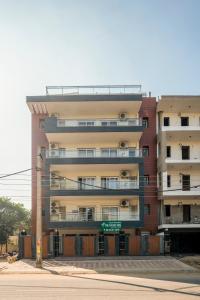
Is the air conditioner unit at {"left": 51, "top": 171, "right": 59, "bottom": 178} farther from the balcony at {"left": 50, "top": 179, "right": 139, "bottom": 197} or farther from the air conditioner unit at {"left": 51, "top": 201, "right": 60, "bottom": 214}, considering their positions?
the air conditioner unit at {"left": 51, "top": 201, "right": 60, "bottom": 214}

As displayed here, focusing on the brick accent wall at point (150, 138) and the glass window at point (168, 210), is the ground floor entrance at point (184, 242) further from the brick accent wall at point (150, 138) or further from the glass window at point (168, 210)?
the brick accent wall at point (150, 138)

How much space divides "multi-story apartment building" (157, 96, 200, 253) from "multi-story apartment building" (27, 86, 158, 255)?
55.5 inches

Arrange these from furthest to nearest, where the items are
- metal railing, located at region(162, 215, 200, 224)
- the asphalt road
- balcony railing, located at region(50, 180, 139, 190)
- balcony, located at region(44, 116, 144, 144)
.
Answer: metal railing, located at region(162, 215, 200, 224) → balcony, located at region(44, 116, 144, 144) → balcony railing, located at region(50, 180, 139, 190) → the asphalt road

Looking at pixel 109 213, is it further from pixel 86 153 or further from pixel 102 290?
pixel 102 290

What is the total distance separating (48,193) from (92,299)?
29.6 meters

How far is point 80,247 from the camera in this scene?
41156 mm

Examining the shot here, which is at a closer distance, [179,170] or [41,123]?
[179,170]

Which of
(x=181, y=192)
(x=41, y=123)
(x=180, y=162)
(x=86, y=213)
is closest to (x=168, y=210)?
(x=181, y=192)

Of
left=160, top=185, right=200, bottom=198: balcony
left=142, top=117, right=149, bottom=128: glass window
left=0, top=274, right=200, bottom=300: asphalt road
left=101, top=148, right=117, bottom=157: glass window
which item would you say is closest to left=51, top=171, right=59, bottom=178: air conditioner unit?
left=101, top=148, right=117, bottom=157: glass window

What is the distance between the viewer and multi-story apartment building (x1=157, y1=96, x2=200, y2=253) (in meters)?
46.8

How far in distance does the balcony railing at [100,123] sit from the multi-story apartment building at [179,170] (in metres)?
2.97

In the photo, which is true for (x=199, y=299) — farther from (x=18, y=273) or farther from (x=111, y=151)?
(x=111, y=151)

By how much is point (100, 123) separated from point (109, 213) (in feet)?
28.2

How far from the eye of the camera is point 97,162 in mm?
45344
